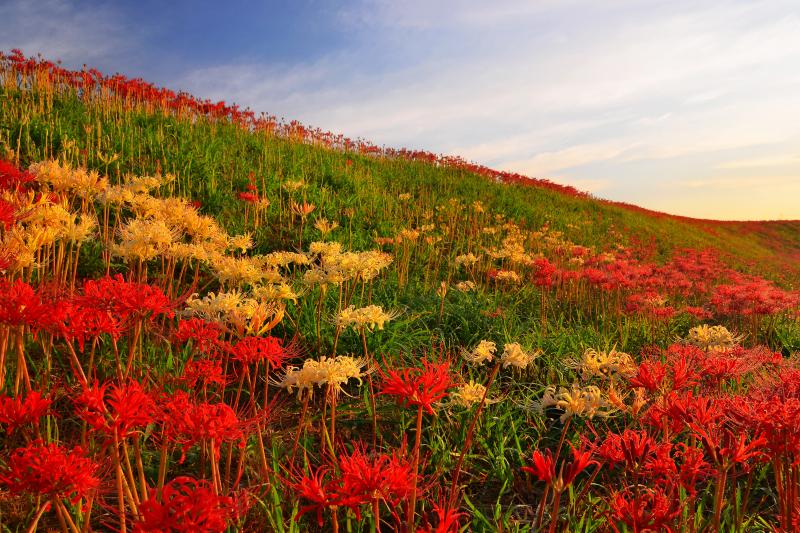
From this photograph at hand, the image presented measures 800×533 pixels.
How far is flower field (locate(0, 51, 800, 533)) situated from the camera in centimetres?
153

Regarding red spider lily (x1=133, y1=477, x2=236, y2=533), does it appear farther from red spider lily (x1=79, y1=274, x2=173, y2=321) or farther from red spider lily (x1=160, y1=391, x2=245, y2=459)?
red spider lily (x1=79, y1=274, x2=173, y2=321)

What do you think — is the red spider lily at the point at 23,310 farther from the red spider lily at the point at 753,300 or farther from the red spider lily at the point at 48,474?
the red spider lily at the point at 753,300

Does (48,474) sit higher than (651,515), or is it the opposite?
(48,474)

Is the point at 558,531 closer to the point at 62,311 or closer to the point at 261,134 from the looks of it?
the point at 62,311

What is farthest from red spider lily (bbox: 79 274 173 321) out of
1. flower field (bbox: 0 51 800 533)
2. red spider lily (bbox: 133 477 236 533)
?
red spider lily (bbox: 133 477 236 533)

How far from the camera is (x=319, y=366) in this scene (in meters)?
2.01

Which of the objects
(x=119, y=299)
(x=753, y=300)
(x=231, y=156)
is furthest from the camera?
(x=231, y=156)

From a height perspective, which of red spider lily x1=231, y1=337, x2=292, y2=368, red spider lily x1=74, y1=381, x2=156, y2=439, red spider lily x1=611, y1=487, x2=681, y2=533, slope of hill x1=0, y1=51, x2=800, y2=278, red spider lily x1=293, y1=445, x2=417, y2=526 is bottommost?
red spider lily x1=611, y1=487, x2=681, y2=533

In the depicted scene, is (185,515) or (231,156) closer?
(185,515)

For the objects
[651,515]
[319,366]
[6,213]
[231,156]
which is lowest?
[651,515]

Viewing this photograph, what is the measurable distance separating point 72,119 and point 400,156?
33.5 feet

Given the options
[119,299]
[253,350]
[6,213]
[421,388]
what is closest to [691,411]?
[421,388]

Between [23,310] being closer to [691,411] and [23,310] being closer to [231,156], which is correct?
[691,411]

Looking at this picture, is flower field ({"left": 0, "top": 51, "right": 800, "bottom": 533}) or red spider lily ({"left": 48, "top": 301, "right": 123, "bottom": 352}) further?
red spider lily ({"left": 48, "top": 301, "right": 123, "bottom": 352})
